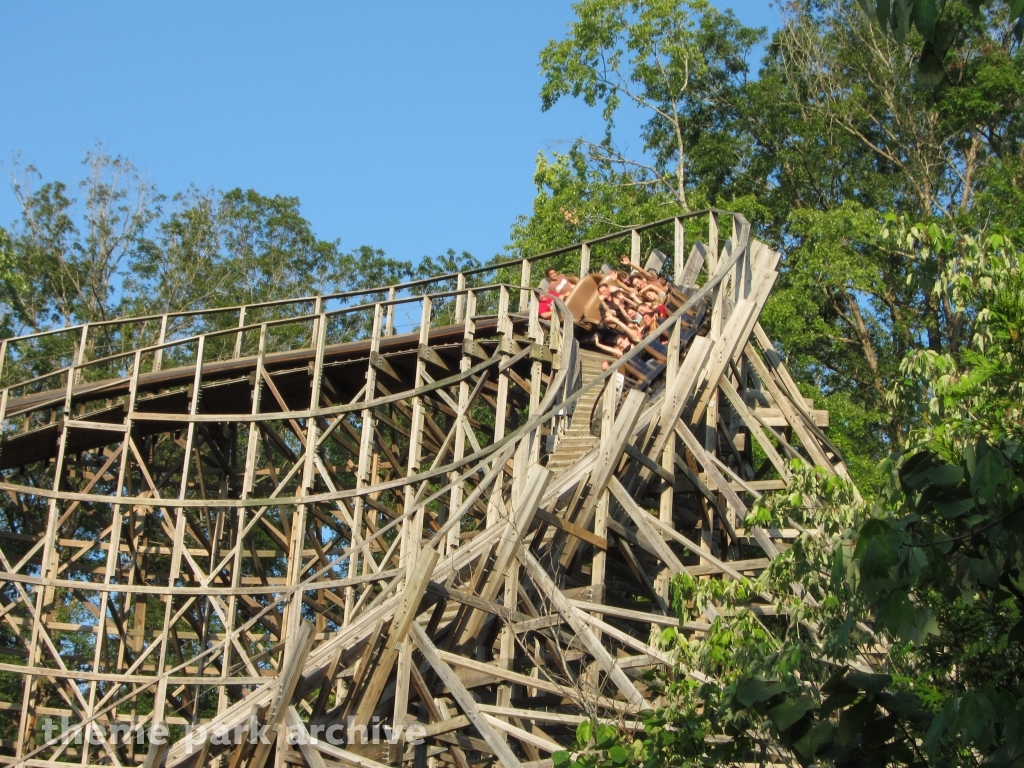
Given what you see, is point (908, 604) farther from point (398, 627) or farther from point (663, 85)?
point (663, 85)

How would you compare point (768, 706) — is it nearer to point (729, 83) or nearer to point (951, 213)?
point (951, 213)

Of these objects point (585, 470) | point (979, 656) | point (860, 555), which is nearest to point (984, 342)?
point (979, 656)

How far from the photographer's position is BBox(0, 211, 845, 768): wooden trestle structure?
9961 millimetres

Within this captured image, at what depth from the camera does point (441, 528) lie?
37.2 feet

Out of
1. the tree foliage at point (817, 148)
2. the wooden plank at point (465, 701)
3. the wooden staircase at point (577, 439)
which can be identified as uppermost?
the tree foliage at point (817, 148)

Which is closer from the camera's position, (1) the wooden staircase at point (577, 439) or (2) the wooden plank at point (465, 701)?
(2) the wooden plank at point (465, 701)

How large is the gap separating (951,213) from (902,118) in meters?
2.78

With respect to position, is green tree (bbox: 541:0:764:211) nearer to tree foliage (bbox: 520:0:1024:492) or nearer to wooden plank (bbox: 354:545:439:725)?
tree foliage (bbox: 520:0:1024:492)

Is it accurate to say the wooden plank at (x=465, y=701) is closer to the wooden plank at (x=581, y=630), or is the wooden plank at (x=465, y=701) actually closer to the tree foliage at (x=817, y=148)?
the wooden plank at (x=581, y=630)

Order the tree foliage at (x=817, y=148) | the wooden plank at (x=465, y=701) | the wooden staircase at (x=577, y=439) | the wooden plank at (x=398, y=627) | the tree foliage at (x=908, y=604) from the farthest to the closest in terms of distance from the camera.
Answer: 1. the tree foliage at (x=817, y=148)
2. the wooden staircase at (x=577, y=439)
3. the wooden plank at (x=398, y=627)
4. the wooden plank at (x=465, y=701)
5. the tree foliage at (x=908, y=604)

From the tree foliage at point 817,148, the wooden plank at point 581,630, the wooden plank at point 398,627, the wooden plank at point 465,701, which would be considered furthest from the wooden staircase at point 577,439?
the tree foliage at point 817,148

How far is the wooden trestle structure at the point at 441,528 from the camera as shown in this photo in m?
9.96

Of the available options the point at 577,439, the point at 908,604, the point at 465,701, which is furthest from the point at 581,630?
the point at 908,604

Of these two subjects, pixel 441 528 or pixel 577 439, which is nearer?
pixel 441 528
